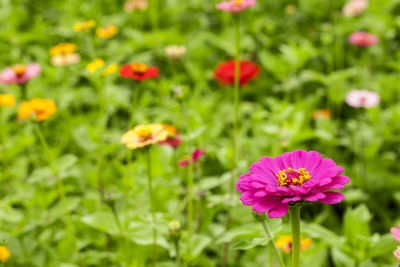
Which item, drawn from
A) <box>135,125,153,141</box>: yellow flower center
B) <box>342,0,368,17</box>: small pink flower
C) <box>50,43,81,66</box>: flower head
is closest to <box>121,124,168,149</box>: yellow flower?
<box>135,125,153,141</box>: yellow flower center

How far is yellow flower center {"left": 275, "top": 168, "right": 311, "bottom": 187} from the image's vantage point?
533 mm

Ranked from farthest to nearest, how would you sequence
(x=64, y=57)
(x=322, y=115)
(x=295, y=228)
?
(x=64, y=57) < (x=322, y=115) < (x=295, y=228)

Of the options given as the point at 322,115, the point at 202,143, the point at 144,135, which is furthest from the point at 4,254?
the point at 322,115

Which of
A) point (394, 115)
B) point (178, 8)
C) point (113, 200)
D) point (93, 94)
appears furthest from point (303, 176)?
point (178, 8)

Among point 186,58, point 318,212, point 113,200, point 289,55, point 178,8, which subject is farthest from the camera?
point 178,8

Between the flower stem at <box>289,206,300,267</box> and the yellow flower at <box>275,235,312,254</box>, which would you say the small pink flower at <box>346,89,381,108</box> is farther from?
the flower stem at <box>289,206,300,267</box>

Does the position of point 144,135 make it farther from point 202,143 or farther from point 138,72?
point 202,143

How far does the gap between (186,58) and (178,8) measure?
0.45 meters

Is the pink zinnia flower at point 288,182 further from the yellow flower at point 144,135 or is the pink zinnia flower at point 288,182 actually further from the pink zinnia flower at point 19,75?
the pink zinnia flower at point 19,75

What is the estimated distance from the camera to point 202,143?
1.45 metres

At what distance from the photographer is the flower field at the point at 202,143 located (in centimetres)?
89

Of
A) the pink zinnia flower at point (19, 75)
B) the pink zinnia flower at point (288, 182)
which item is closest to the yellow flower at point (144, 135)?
the pink zinnia flower at point (288, 182)

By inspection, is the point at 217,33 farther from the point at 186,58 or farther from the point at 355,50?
the point at 355,50

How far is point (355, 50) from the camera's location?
2.16m
